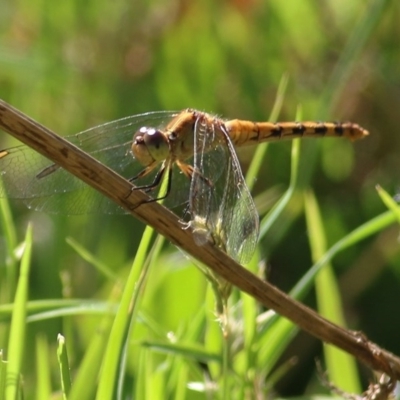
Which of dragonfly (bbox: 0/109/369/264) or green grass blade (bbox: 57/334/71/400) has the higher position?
dragonfly (bbox: 0/109/369/264)

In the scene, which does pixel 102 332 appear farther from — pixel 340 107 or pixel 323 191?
pixel 340 107

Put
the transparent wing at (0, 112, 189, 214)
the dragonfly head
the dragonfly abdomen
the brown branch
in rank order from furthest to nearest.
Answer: the dragonfly abdomen
the dragonfly head
the transparent wing at (0, 112, 189, 214)
the brown branch

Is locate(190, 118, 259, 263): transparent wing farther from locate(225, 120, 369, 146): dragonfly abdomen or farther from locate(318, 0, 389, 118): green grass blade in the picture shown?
locate(318, 0, 389, 118): green grass blade

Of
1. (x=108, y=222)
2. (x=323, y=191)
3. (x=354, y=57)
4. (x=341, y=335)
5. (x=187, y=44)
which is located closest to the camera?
(x=341, y=335)

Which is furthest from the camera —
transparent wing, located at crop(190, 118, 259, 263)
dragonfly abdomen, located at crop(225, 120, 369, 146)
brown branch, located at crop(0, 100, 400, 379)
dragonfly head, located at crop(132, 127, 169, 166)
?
dragonfly abdomen, located at crop(225, 120, 369, 146)

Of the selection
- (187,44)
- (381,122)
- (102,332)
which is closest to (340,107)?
(381,122)

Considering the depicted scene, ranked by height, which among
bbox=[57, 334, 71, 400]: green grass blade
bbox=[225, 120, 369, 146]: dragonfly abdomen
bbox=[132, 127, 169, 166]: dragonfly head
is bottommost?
bbox=[57, 334, 71, 400]: green grass blade

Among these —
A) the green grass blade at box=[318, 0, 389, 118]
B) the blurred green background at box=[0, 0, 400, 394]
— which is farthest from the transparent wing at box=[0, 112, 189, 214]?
the blurred green background at box=[0, 0, 400, 394]
